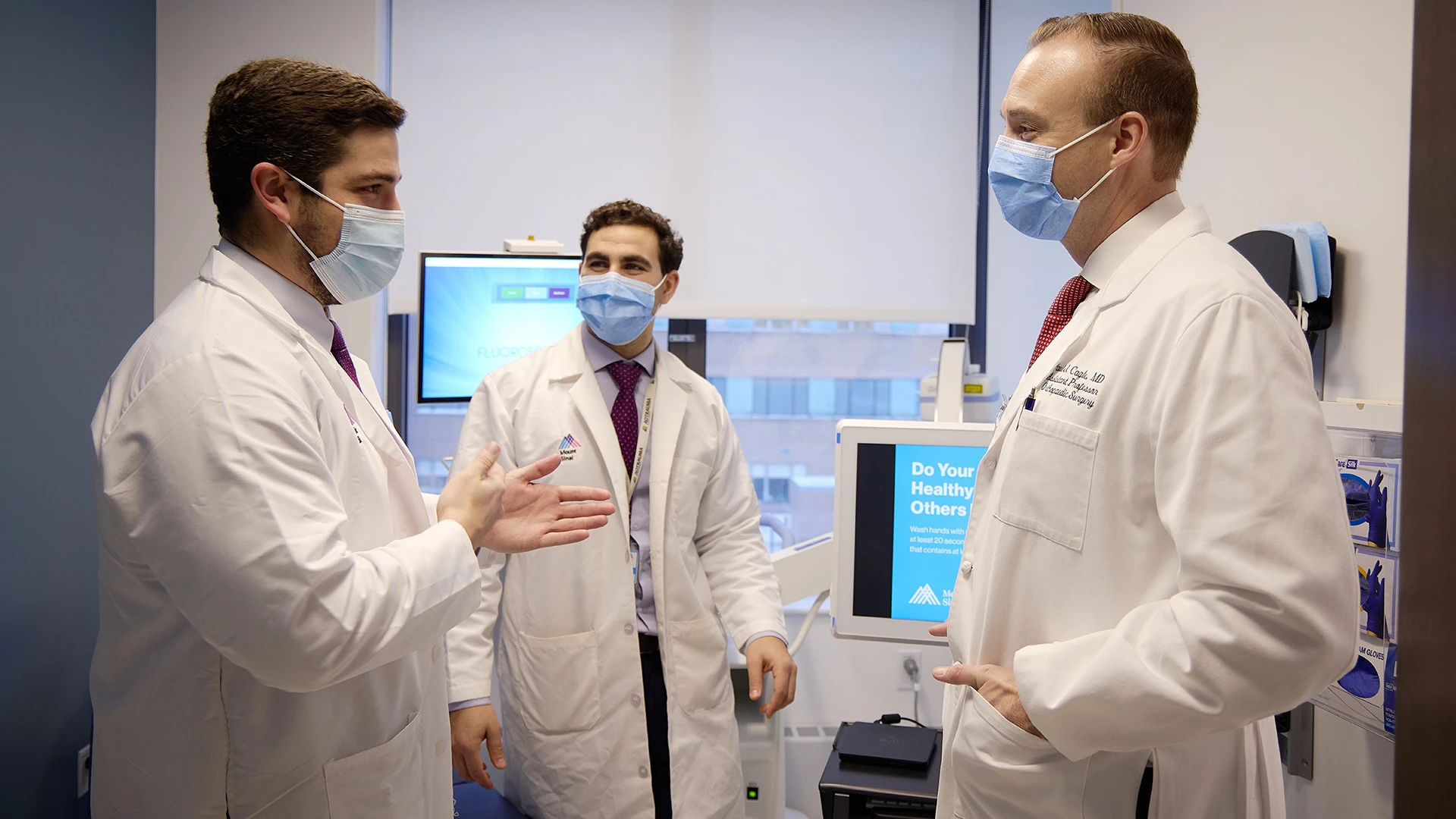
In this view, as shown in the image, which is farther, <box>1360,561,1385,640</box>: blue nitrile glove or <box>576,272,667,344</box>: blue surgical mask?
<box>576,272,667,344</box>: blue surgical mask

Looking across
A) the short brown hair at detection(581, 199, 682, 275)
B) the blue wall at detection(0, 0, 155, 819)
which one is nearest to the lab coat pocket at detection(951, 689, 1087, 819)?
the short brown hair at detection(581, 199, 682, 275)

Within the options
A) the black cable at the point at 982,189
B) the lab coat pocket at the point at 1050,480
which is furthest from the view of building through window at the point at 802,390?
the lab coat pocket at the point at 1050,480

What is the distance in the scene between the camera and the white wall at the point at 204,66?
110 inches

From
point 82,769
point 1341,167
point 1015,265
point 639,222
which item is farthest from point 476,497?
point 1015,265

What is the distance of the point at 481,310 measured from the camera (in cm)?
267

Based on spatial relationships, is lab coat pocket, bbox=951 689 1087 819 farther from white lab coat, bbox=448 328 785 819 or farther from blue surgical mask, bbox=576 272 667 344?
blue surgical mask, bbox=576 272 667 344

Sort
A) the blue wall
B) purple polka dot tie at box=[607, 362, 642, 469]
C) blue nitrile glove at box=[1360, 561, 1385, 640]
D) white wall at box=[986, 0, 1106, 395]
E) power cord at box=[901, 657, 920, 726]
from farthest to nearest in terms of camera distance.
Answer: white wall at box=[986, 0, 1106, 395], power cord at box=[901, 657, 920, 726], the blue wall, purple polka dot tie at box=[607, 362, 642, 469], blue nitrile glove at box=[1360, 561, 1385, 640]

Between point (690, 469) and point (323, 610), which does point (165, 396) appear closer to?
point (323, 610)

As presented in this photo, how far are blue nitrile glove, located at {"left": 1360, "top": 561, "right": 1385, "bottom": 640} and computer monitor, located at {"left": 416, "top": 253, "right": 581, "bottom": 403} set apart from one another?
201cm

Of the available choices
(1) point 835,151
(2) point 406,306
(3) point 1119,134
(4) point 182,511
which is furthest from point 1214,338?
(2) point 406,306

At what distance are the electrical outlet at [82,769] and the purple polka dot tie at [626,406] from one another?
172 cm

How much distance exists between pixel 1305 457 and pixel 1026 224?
50 cm

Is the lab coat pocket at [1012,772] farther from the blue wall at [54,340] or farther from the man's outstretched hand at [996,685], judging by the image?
the blue wall at [54,340]

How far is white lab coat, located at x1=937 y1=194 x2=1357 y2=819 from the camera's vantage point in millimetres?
861
